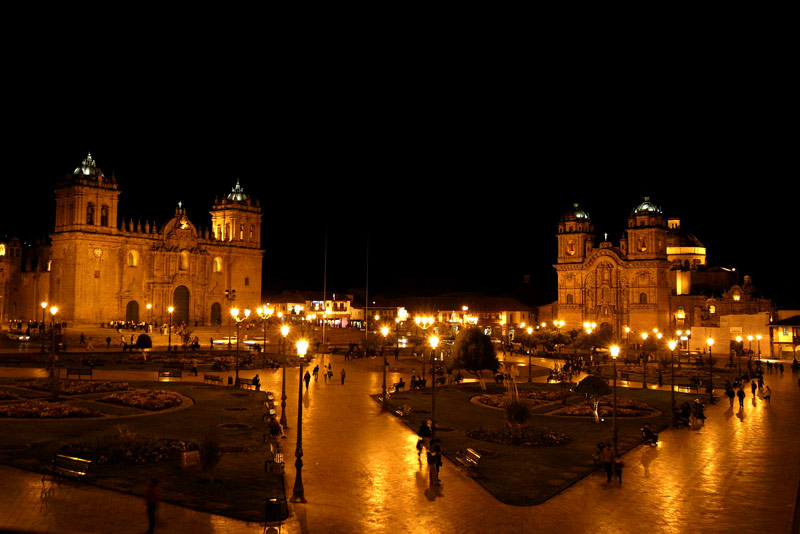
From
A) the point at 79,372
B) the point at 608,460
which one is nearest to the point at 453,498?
the point at 608,460

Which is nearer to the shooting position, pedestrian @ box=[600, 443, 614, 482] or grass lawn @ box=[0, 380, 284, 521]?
grass lawn @ box=[0, 380, 284, 521]

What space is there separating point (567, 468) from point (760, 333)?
57610mm

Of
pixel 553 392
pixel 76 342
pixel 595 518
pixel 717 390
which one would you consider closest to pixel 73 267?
pixel 76 342

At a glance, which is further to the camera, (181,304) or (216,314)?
(216,314)

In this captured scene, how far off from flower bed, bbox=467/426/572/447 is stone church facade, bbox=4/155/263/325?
58.1 metres

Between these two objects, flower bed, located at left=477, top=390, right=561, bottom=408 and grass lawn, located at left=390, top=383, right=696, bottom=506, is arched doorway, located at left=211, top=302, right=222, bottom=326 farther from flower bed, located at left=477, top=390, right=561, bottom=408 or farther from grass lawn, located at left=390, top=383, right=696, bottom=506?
flower bed, located at left=477, top=390, right=561, bottom=408

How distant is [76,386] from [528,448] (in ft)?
66.9

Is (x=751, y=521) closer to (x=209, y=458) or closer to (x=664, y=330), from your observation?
(x=209, y=458)

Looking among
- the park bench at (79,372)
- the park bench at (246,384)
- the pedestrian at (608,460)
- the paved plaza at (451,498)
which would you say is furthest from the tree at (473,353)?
the pedestrian at (608,460)

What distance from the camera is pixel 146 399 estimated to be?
28.1m

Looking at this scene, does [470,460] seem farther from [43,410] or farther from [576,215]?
[576,215]

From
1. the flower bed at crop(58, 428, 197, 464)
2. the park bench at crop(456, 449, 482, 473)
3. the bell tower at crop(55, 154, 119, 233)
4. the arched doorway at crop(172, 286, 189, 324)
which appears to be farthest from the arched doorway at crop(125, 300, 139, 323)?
the park bench at crop(456, 449, 482, 473)

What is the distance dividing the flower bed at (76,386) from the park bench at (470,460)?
18090 millimetres

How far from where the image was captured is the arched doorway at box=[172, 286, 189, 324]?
82.0 meters
